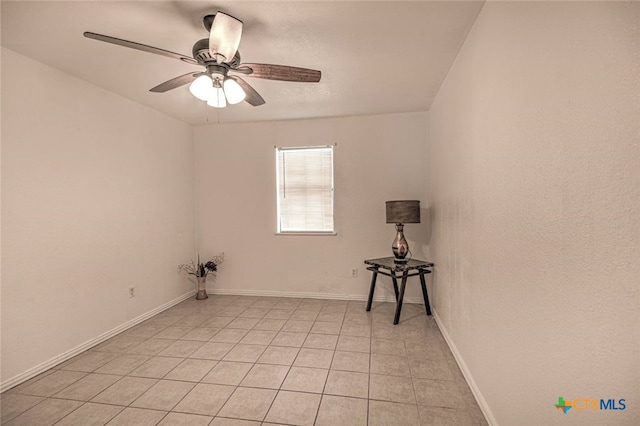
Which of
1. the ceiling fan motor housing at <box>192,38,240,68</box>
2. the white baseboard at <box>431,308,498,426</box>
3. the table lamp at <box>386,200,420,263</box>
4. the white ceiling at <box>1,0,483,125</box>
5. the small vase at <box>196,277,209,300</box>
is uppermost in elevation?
the white ceiling at <box>1,0,483,125</box>

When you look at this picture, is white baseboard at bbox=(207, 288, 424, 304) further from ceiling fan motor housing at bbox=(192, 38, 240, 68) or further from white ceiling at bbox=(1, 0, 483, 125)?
ceiling fan motor housing at bbox=(192, 38, 240, 68)

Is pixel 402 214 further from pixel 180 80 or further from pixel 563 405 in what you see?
pixel 180 80

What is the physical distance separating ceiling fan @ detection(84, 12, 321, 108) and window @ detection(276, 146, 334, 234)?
1805 mm

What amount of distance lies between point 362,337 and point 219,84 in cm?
250

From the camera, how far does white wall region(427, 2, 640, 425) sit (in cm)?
75

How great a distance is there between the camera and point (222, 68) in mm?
1896

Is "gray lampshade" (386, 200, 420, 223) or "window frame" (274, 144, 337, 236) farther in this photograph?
"window frame" (274, 144, 337, 236)

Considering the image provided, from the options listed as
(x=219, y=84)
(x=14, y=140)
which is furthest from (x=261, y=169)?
(x=14, y=140)

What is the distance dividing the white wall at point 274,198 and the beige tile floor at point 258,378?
0.86 m

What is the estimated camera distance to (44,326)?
7.54 feet

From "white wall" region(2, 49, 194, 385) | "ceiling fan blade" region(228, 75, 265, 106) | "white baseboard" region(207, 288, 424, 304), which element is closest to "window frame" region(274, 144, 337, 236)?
"white baseboard" region(207, 288, 424, 304)

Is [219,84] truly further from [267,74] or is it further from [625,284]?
[625,284]

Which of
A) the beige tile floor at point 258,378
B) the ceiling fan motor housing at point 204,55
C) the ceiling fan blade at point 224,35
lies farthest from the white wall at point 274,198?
the ceiling fan blade at point 224,35

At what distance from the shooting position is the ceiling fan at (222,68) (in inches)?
62.1
